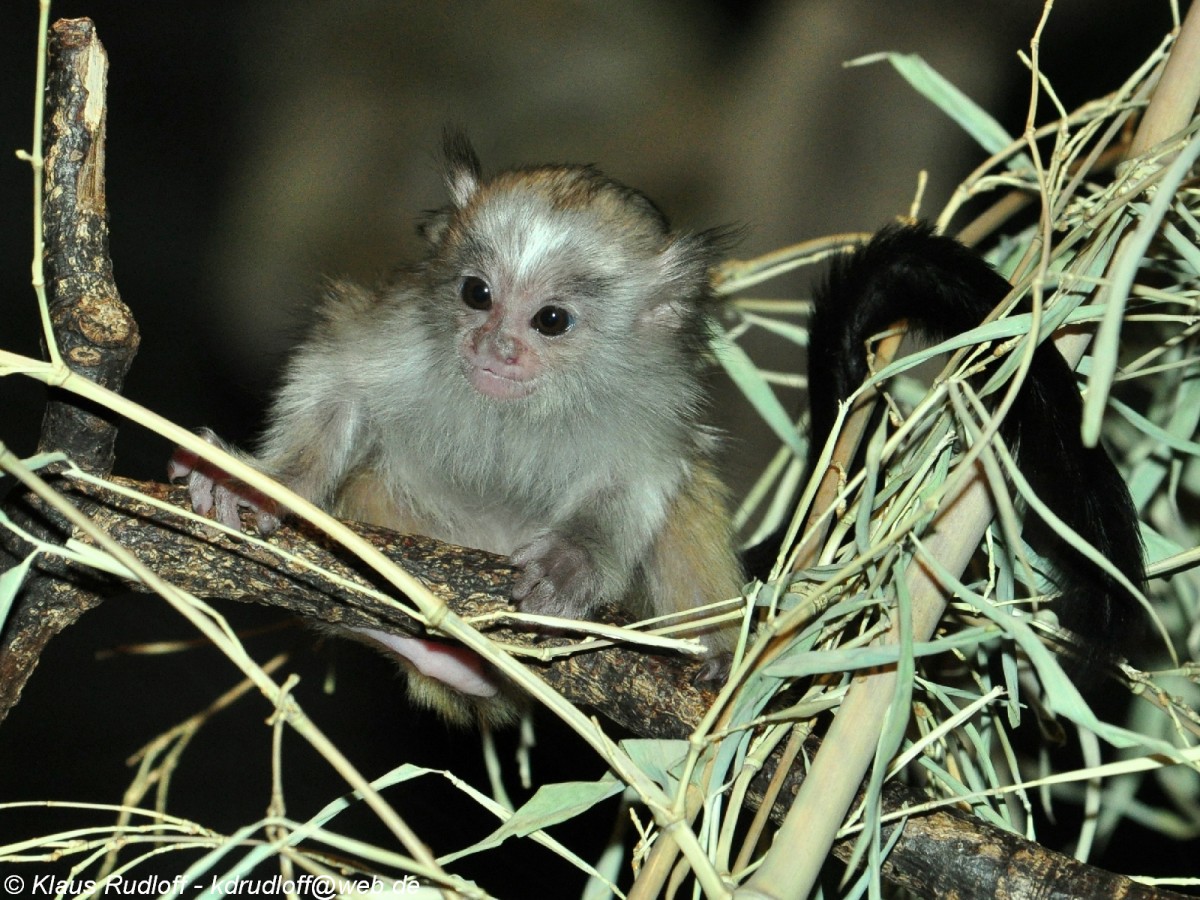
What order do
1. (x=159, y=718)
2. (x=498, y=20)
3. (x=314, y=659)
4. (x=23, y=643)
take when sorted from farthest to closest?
1. (x=498, y=20)
2. (x=314, y=659)
3. (x=159, y=718)
4. (x=23, y=643)

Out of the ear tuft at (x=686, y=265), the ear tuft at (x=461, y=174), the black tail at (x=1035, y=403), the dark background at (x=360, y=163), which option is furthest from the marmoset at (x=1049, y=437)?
the ear tuft at (x=461, y=174)

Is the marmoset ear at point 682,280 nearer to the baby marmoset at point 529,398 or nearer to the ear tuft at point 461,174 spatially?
the baby marmoset at point 529,398

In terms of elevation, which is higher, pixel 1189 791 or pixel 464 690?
pixel 1189 791

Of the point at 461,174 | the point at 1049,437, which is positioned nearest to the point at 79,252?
the point at 461,174

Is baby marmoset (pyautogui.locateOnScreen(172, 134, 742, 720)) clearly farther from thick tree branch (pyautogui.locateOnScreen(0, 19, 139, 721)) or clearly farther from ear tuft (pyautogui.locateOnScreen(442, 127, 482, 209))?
thick tree branch (pyautogui.locateOnScreen(0, 19, 139, 721))

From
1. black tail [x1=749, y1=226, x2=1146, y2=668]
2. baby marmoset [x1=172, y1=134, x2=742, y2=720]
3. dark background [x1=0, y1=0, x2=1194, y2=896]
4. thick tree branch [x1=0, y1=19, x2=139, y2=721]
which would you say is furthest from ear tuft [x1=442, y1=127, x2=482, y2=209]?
thick tree branch [x1=0, y1=19, x2=139, y2=721]

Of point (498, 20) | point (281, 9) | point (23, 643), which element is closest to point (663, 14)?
point (498, 20)

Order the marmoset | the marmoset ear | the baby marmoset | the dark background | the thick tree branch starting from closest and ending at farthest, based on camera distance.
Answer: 1. the thick tree branch
2. the marmoset
3. the baby marmoset
4. the marmoset ear
5. the dark background

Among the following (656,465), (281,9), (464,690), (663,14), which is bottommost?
(464,690)

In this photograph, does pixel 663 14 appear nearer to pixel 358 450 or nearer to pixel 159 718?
pixel 358 450
